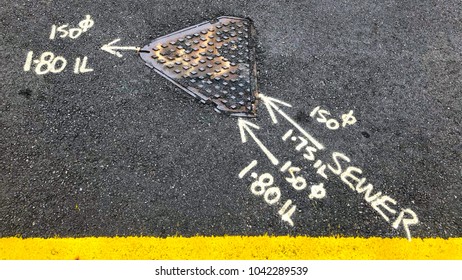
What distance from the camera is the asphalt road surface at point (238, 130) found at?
2.48m

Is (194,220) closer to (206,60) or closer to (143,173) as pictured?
(143,173)

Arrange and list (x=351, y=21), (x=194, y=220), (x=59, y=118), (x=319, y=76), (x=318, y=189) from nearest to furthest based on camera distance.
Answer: (x=194, y=220), (x=318, y=189), (x=59, y=118), (x=319, y=76), (x=351, y=21)

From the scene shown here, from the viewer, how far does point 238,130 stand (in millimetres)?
2846

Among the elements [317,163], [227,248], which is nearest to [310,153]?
[317,163]

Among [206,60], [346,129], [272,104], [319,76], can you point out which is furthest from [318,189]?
[206,60]

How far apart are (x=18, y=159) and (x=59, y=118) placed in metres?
0.39

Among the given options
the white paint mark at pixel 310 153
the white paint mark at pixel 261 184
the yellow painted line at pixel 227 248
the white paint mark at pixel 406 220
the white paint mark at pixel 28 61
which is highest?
the white paint mark at pixel 310 153

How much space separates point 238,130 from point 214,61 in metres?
0.71

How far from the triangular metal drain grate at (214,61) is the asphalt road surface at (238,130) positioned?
0.08 meters

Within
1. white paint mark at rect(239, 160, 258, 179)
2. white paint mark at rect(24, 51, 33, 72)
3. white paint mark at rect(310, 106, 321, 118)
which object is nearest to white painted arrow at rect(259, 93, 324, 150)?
white paint mark at rect(310, 106, 321, 118)

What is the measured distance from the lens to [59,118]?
2.84 meters

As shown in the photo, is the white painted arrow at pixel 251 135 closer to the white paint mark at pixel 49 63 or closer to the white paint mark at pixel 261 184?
the white paint mark at pixel 261 184

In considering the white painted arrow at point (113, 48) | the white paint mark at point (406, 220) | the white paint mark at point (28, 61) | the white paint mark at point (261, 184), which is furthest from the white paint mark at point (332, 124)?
the white paint mark at point (28, 61)

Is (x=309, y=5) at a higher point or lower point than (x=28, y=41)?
higher
